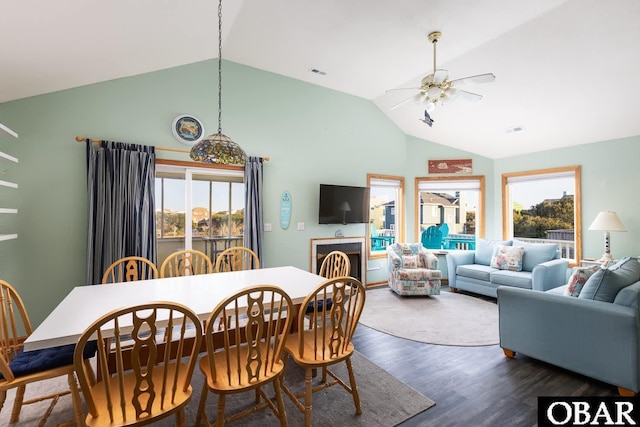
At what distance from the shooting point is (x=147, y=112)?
3.66 metres

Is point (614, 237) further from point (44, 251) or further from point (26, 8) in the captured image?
point (44, 251)

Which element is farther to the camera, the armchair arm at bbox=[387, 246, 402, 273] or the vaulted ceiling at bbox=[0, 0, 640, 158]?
the armchair arm at bbox=[387, 246, 402, 273]

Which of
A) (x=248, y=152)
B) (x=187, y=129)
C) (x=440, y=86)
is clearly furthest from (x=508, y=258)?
(x=187, y=129)

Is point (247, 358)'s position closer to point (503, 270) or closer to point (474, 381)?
point (474, 381)

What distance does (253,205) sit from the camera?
13.8 feet

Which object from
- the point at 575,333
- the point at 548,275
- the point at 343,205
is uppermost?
the point at 343,205

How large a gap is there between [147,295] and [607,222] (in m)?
5.56

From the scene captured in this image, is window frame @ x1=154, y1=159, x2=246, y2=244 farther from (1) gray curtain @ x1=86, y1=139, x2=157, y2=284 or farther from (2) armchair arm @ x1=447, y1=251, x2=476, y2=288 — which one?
(2) armchair arm @ x1=447, y1=251, x2=476, y2=288

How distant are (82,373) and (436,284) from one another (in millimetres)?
4591

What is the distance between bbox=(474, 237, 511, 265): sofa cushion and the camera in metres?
5.19

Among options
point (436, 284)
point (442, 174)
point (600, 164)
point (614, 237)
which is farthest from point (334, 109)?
point (614, 237)

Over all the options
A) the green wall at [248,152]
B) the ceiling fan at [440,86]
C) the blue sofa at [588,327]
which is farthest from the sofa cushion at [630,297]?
the green wall at [248,152]

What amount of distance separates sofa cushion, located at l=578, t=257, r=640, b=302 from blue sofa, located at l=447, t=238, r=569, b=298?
1643mm

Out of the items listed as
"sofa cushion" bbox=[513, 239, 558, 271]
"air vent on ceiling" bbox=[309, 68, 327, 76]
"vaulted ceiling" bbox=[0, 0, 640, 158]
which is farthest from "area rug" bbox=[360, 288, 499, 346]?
"air vent on ceiling" bbox=[309, 68, 327, 76]
